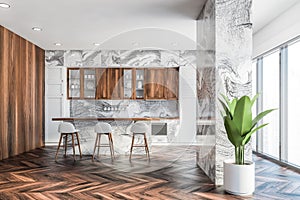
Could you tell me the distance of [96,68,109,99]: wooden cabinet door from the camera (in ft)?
28.7

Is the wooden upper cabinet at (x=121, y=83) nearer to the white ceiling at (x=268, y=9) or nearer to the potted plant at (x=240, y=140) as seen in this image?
the white ceiling at (x=268, y=9)

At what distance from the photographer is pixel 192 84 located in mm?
8555

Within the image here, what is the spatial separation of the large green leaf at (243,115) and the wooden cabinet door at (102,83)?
18.5 ft

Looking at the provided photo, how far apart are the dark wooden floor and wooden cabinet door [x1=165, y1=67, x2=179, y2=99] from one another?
9.00 feet

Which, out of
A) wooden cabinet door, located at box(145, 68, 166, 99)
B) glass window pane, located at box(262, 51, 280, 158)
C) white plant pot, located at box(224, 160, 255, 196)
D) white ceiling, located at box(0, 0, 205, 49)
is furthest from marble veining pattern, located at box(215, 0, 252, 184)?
wooden cabinet door, located at box(145, 68, 166, 99)

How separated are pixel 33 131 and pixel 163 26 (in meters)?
4.05

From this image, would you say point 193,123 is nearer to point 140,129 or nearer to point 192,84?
point 192,84

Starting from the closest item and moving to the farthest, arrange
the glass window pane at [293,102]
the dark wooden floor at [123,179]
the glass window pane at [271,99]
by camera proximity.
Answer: the dark wooden floor at [123,179] < the glass window pane at [293,102] < the glass window pane at [271,99]

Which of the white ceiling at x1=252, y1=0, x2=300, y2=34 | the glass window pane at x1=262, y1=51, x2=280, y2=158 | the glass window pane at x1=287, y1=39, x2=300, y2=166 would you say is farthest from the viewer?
the glass window pane at x1=262, y1=51, x2=280, y2=158

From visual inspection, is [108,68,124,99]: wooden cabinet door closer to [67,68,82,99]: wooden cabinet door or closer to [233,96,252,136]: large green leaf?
[67,68,82,99]: wooden cabinet door

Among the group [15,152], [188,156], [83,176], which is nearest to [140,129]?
[188,156]

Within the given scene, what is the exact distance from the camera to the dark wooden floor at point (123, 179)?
3.62m

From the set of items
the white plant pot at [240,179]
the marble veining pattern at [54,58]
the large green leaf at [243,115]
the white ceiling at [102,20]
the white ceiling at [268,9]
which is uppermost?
the white ceiling at [268,9]

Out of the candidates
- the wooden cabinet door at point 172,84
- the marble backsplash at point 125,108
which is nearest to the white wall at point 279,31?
the wooden cabinet door at point 172,84
